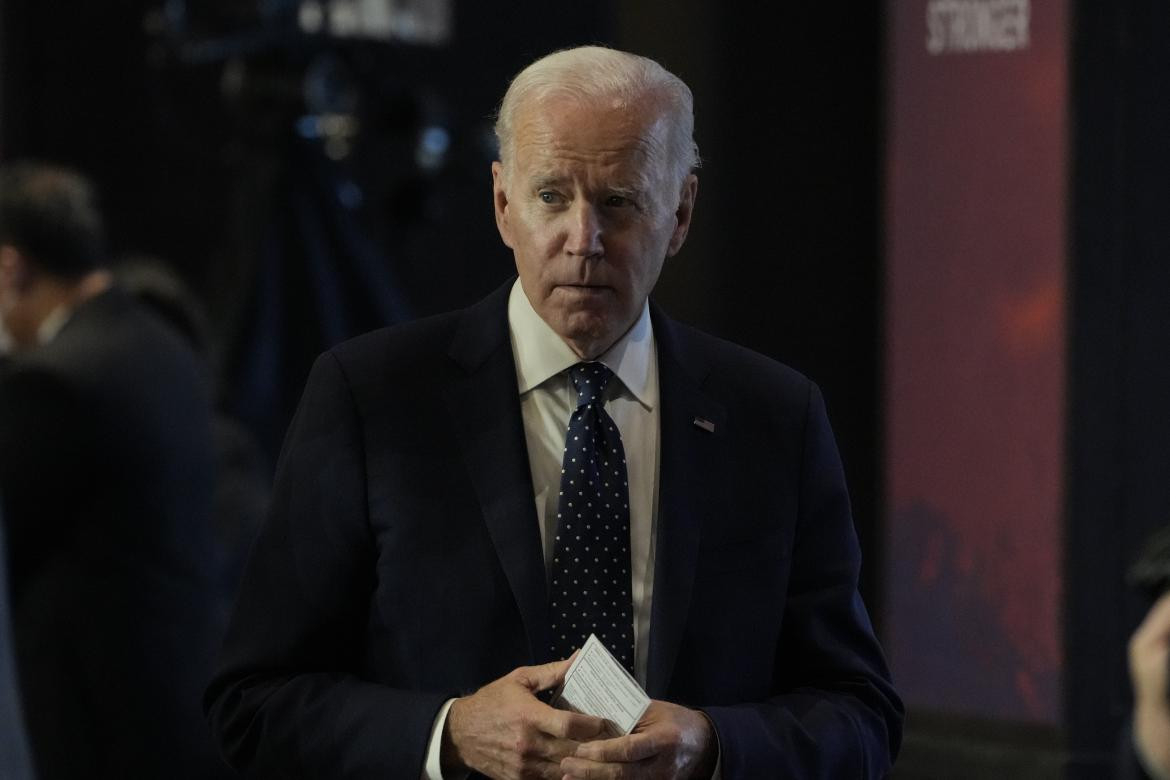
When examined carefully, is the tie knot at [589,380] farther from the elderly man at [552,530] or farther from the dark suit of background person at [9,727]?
the dark suit of background person at [9,727]

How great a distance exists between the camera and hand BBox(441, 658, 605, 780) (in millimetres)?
2129

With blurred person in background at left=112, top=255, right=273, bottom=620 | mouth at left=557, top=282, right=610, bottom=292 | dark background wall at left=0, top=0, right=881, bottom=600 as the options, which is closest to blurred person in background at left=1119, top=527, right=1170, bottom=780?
mouth at left=557, top=282, right=610, bottom=292

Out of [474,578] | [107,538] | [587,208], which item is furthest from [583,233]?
[107,538]

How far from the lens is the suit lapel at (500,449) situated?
2.27 metres

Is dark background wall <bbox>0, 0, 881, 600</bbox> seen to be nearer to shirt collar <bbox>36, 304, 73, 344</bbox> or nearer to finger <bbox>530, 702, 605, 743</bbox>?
shirt collar <bbox>36, 304, 73, 344</bbox>

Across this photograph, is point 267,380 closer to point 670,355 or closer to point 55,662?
point 55,662

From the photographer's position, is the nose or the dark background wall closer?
the nose

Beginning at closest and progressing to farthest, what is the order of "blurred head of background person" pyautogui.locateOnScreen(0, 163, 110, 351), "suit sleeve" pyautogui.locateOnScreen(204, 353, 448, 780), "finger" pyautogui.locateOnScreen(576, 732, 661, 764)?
"finger" pyautogui.locateOnScreen(576, 732, 661, 764), "suit sleeve" pyautogui.locateOnScreen(204, 353, 448, 780), "blurred head of background person" pyautogui.locateOnScreen(0, 163, 110, 351)

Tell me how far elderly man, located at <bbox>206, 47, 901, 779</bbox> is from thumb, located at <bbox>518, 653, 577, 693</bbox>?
2cm

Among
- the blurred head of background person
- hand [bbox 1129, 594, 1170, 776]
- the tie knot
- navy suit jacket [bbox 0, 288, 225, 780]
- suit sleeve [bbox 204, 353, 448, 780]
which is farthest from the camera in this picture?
the blurred head of background person

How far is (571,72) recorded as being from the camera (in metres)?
2.31

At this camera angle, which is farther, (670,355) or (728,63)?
(728,63)

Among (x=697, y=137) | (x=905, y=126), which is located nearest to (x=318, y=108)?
(x=697, y=137)

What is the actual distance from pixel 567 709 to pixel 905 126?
219cm
